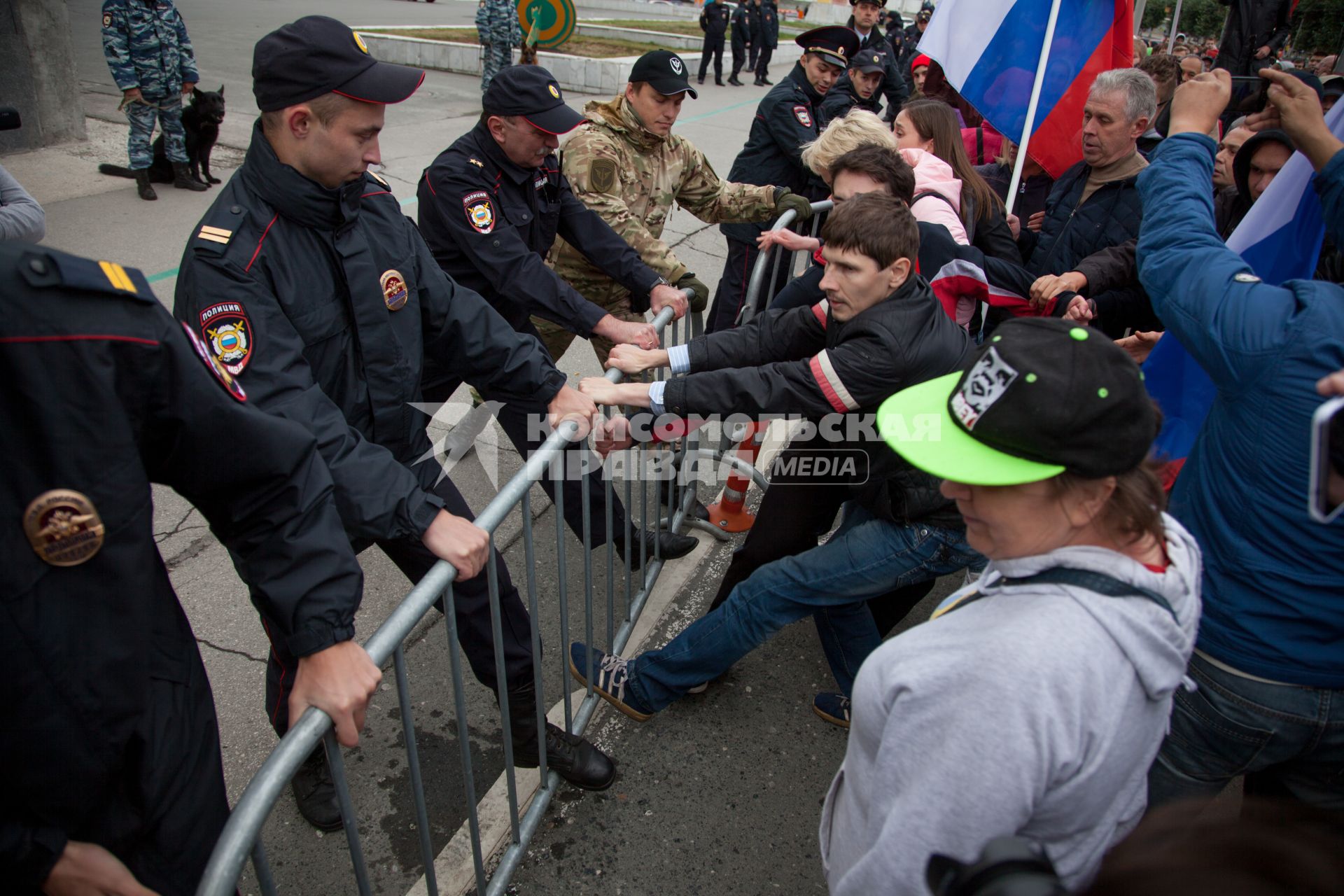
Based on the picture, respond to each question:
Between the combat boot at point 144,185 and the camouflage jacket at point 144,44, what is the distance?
69cm

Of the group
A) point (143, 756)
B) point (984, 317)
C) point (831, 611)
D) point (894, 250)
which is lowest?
point (831, 611)

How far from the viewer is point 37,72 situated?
8.69 meters

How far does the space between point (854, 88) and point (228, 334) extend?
6.04m

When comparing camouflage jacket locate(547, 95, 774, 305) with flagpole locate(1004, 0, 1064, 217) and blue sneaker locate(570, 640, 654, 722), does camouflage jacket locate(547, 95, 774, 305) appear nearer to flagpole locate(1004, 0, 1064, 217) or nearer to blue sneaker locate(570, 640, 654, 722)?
flagpole locate(1004, 0, 1064, 217)

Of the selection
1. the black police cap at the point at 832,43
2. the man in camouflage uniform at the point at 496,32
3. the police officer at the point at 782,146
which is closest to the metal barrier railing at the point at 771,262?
the police officer at the point at 782,146

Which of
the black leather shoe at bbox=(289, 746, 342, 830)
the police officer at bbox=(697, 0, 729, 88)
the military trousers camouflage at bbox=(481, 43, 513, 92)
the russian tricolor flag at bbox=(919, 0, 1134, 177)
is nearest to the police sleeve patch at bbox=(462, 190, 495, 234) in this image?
the black leather shoe at bbox=(289, 746, 342, 830)

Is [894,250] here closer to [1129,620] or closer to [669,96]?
[1129,620]

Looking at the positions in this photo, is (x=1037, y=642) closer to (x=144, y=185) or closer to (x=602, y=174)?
(x=602, y=174)

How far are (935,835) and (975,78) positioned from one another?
464 cm

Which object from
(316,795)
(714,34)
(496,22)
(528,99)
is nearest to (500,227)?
(528,99)

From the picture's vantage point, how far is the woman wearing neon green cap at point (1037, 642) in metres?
1.17

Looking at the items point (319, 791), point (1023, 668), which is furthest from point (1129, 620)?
point (319, 791)

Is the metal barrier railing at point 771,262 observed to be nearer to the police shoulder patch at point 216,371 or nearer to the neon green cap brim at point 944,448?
the neon green cap brim at point 944,448

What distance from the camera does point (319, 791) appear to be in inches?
101
